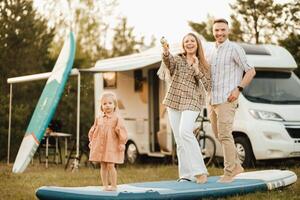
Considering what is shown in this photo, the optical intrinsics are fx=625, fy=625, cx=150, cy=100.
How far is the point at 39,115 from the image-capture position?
458 inches

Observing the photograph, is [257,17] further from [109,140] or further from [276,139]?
[109,140]

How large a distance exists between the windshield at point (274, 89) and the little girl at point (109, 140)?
4.51m

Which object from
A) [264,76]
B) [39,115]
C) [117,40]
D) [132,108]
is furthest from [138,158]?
Answer: [117,40]

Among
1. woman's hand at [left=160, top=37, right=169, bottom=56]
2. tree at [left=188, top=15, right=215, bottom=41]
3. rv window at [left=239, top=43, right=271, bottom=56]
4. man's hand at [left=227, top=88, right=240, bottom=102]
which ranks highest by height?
tree at [left=188, top=15, right=215, bottom=41]

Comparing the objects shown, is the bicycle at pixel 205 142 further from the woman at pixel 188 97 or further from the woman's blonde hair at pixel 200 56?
the woman's blonde hair at pixel 200 56

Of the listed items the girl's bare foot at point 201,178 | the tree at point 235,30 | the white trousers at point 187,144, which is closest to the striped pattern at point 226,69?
the white trousers at point 187,144

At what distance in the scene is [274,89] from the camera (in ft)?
34.4

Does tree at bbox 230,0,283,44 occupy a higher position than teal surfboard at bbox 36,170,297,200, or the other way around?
tree at bbox 230,0,283,44

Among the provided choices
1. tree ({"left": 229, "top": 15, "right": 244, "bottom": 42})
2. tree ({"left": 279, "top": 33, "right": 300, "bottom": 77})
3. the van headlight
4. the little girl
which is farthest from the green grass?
tree ({"left": 229, "top": 15, "right": 244, "bottom": 42})

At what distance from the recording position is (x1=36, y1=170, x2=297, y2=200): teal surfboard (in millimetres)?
5625

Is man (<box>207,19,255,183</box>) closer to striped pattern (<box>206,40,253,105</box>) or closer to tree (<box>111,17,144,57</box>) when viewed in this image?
striped pattern (<box>206,40,253,105</box>)

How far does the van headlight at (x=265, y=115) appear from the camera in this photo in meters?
9.84

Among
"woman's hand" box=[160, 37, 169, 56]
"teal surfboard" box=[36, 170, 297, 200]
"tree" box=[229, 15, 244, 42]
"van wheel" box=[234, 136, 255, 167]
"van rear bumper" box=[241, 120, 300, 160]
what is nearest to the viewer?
"teal surfboard" box=[36, 170, 297, 200]

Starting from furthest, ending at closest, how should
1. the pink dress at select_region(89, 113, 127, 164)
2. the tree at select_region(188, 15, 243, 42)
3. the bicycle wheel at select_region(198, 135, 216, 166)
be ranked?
the tree at select_region(188, 15, 243, 42), the bicycle wheel at select_region(198, 135, 216, 166), the pink dress at select_region(89, 113, 127, 164)
